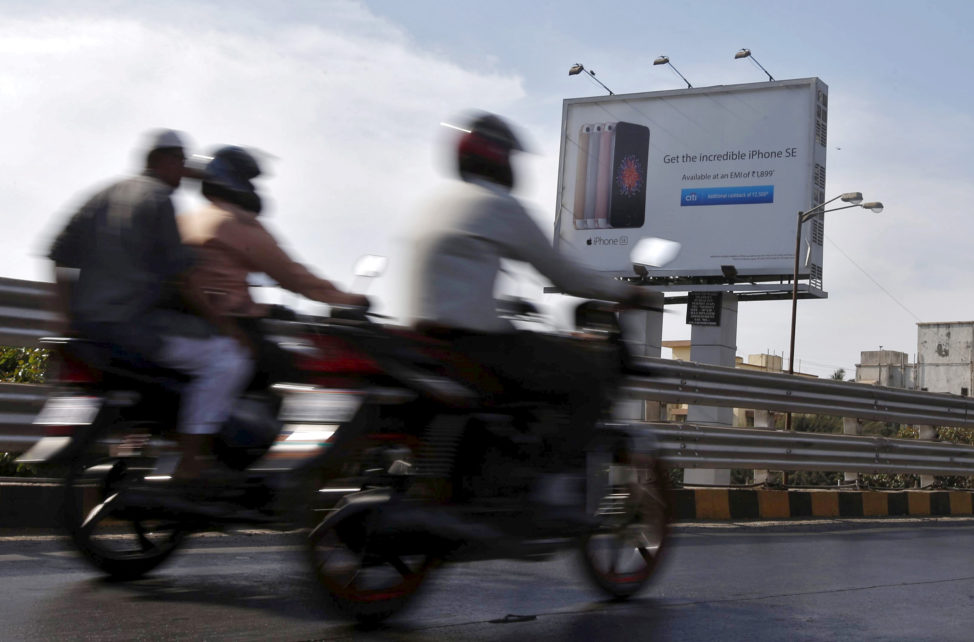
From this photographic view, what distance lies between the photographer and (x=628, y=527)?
491 cm

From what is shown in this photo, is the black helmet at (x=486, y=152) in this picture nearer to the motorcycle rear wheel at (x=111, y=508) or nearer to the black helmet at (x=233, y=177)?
the black helmet at (x=233, y=177)

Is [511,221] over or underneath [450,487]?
over

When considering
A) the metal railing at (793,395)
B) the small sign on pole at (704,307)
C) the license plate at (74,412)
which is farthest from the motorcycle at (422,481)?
the small sign on pole at (704,307)

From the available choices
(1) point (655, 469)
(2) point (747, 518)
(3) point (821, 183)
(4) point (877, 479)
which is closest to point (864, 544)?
(2) point (747, 518)

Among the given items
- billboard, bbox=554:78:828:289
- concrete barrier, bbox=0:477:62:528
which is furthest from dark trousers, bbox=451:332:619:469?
billboard, bbox=554:78:828:289

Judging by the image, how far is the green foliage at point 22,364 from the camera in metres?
10.2

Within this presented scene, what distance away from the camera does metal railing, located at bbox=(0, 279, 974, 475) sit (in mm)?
8984

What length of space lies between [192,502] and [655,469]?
191cm

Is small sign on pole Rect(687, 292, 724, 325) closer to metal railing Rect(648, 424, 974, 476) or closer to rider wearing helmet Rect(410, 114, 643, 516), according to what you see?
metal railing Rect(648, 424, 974, 476)

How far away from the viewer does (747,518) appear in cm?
996

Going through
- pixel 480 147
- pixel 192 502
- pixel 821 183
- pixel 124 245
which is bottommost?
pixel 192 502

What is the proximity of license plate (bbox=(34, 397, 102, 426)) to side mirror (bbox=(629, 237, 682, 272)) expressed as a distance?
2.02 m

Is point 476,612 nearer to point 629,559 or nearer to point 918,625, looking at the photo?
point 629,559

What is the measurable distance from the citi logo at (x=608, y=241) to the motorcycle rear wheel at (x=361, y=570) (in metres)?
35.7
